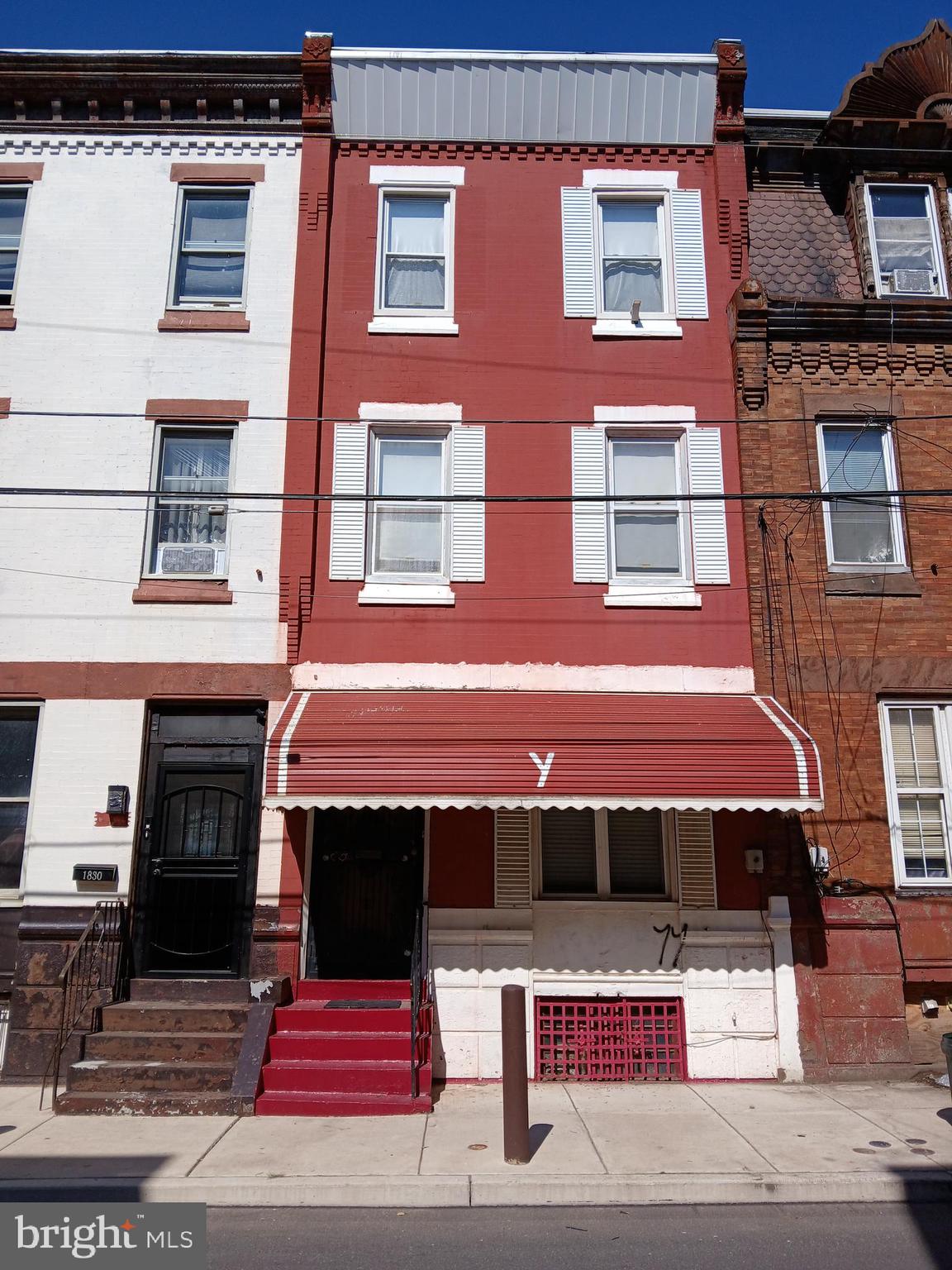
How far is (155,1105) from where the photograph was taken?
303 inches

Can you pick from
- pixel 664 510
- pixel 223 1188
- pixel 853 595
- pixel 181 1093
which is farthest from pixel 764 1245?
pixel 664 510

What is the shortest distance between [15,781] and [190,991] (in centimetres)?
292

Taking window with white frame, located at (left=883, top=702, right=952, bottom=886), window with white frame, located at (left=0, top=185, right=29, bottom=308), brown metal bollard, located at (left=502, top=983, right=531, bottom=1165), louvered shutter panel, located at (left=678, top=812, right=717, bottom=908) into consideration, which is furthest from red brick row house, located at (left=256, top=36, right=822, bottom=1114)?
window with white frame, located at (left=0, top=185, right=29, bottom=308)

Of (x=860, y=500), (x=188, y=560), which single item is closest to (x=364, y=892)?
(x=188, y=560)

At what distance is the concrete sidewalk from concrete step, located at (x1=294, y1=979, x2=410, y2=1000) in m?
1.12

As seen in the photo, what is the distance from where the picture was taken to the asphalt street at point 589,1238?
207 inches

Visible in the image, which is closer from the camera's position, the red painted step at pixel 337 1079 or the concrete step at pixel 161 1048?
the red painted step at pixel 337 1079

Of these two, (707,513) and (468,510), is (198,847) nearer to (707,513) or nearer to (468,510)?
(468,510)

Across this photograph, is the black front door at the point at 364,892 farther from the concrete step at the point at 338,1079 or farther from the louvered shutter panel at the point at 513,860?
the concrete step at the point at 338,1079

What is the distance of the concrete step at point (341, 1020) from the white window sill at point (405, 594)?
164 inches

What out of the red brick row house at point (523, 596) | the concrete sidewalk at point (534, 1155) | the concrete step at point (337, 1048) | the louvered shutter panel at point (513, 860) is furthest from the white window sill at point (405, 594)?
the concrete sidewalk at point (534, 1155)

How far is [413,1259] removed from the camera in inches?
208

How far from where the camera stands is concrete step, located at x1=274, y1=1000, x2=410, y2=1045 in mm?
8469

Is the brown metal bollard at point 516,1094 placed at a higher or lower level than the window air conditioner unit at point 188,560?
lower
